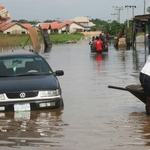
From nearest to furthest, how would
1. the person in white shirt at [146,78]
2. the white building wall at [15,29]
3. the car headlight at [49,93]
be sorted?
the person in white shirt at [146,78]
the car headlight at [49,93]
the white building wall at [15,29]

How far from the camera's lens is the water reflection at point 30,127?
5.46 metres

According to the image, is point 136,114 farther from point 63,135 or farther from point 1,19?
point 1,19

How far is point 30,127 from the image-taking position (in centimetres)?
634

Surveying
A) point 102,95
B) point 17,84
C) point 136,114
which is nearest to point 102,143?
point 136,114

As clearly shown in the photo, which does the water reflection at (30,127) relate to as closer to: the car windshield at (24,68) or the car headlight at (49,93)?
the car headlight at (49,93)

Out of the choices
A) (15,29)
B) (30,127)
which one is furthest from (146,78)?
(15,29)

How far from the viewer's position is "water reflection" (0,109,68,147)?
5.46 meters

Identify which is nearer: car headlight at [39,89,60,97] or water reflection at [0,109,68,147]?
water reflection at [0,109,68,147]

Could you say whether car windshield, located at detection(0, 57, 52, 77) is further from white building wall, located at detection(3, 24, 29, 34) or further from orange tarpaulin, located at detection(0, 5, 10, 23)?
white building wall, located at detection(3, 24, 29, 34)

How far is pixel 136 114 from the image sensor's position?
24.4 feet

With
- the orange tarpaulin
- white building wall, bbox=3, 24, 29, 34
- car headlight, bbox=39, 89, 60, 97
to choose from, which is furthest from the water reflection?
white building wall, bbox=3, 24, 29, 34

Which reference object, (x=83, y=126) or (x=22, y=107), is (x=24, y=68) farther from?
(x=83, y=126)

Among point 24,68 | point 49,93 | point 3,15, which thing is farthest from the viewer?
point 3,15

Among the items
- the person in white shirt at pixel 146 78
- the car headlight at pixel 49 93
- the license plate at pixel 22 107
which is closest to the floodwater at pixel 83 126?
the license plate at pixel 22 107
